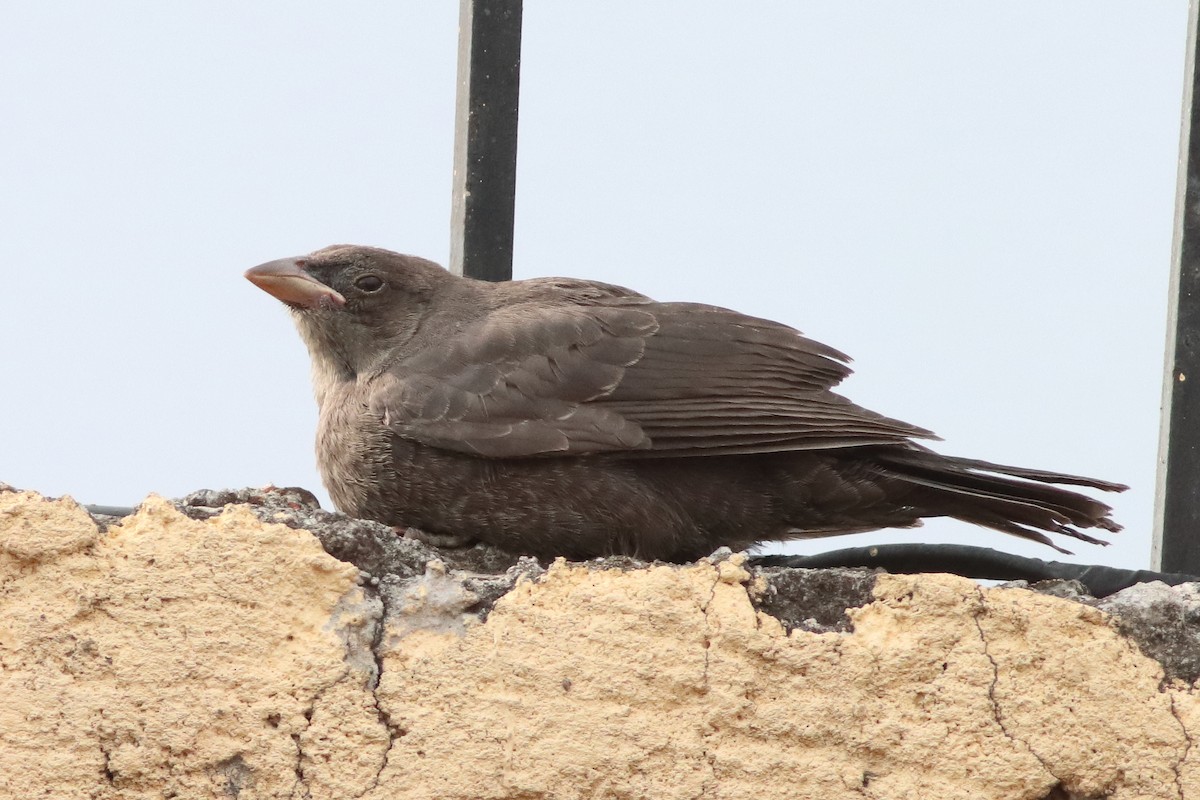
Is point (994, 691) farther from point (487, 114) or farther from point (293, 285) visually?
point (293, 285)

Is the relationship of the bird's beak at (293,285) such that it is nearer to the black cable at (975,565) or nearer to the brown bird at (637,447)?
the brown bird at (637,447)

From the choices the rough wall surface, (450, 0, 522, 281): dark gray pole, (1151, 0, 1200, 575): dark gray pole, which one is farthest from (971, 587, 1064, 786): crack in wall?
(450, 0, 522, 281): dark gray pole

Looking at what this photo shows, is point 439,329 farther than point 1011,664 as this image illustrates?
Yes

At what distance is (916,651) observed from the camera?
2684mm

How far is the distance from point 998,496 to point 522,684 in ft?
4.48

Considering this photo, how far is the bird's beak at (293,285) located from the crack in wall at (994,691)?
1.90 m

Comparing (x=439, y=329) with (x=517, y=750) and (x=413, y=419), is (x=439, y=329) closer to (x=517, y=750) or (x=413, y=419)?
(x=413, y=419)

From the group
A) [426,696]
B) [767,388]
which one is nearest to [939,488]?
[767,388]

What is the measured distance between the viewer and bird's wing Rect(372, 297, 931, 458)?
3457mm

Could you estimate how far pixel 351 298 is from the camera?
3.99m

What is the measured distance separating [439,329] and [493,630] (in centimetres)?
132

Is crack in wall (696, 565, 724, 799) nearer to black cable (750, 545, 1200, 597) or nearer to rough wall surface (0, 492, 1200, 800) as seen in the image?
rough wall surface (0, 492, 1200, 800)

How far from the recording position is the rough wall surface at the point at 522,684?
257cm

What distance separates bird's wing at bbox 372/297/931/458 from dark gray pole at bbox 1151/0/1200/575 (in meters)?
0.55
